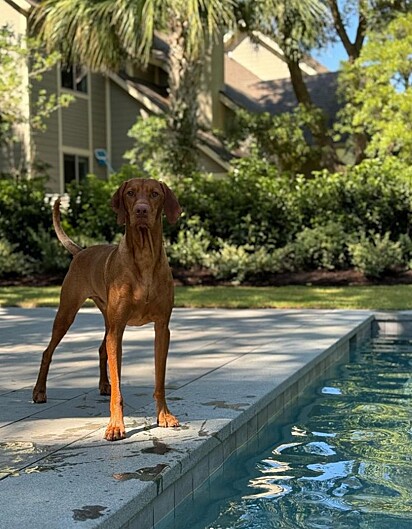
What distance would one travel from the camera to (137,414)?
14.7 feet

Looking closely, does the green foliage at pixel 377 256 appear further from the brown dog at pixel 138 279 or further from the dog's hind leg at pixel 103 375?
the brown dog at pixel 138 279

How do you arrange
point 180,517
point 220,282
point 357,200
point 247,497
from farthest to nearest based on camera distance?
1. point 357,200
2. point 220,282
3. point 247,497
4. point 180,517

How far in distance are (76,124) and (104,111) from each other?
1.52 m

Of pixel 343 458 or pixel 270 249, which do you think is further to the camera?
pixel 270 249

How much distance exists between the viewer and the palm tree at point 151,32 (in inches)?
595

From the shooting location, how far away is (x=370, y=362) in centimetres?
769

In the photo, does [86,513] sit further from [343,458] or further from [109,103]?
[109,103]

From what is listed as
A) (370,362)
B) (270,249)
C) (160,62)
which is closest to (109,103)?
(160,62)

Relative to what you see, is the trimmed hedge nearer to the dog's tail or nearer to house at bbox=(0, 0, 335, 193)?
house at bbox=(0, 0, 335, 193)

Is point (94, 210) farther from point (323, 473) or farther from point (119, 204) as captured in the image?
point (323, 473)

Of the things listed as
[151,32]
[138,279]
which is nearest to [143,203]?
[138,279]

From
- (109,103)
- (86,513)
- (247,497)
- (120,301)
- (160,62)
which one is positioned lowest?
(247,497)

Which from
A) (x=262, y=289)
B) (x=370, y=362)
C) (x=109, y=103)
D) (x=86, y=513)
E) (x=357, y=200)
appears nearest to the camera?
(x=86, y=513)

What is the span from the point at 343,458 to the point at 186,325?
473cm
